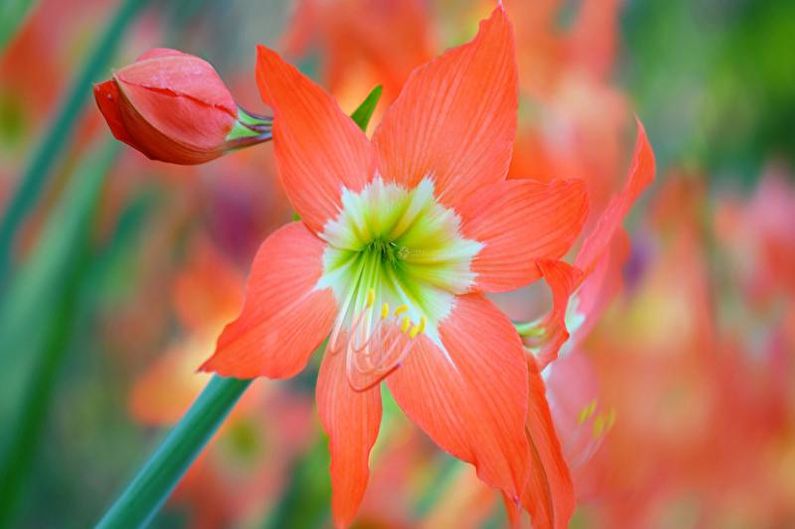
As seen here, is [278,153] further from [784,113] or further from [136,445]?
[784,113]

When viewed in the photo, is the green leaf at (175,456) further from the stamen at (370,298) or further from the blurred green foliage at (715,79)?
the blurred green foliage at (715,79)

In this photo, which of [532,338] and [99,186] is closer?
[532,338]

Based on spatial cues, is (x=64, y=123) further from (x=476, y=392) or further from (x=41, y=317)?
(x=476, y=392)


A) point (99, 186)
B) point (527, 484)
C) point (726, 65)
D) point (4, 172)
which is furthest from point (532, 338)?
point (726, 65)

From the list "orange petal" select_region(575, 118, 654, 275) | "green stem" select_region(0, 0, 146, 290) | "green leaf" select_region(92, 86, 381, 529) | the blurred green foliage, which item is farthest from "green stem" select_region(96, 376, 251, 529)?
the blurred green foliage

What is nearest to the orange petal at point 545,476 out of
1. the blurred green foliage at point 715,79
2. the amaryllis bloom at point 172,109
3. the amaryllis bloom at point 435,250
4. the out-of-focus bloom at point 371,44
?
the amaryllis bloom at point 435,250

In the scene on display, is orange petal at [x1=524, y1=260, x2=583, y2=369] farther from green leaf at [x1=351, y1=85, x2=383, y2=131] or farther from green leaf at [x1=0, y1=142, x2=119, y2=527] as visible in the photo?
green leaf at [x1=0, y1=142, x2=119, y2=527]

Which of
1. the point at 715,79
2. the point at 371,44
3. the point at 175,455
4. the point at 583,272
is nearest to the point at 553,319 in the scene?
the point at 583,272
